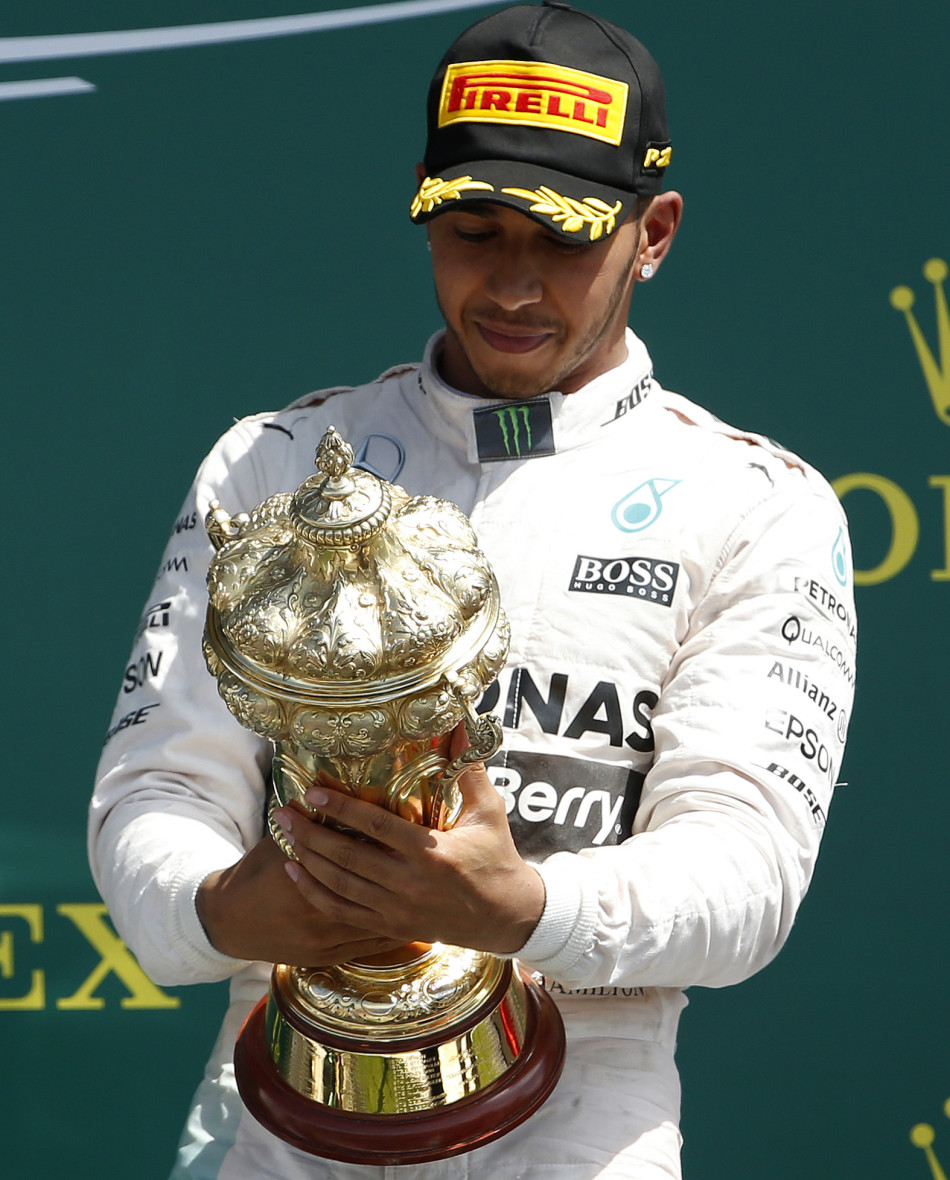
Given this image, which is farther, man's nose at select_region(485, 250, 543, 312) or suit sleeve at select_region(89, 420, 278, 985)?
man's nose at select_region(485, 250, 543, 312)

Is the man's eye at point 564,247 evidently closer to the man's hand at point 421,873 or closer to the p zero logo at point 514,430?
the p zero logo at point 514,430

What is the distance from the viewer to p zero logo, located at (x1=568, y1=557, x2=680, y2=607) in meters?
1.84

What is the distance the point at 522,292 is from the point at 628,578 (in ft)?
1.16

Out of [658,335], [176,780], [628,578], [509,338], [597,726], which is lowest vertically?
[176,780]

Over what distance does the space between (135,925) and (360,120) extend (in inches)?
55.4

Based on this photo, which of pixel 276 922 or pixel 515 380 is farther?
pixel 515 380

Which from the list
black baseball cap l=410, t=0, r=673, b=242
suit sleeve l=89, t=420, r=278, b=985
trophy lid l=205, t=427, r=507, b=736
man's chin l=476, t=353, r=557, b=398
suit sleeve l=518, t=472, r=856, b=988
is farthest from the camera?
man's chin l=476, t=353, r=557, b=398

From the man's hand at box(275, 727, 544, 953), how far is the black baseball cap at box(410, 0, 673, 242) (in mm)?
661

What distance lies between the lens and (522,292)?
181cm

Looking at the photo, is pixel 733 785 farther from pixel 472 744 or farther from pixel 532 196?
pixel 532 196

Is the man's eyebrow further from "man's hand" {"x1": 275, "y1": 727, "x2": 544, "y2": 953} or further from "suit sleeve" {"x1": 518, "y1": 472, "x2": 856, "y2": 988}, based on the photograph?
"man's hand" {"x1": 275, "y1": 727, "x2": 544, "y2": 953}

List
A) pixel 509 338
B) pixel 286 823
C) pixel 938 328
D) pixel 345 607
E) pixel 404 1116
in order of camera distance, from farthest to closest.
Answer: pixel 938 328 < pixel 509 338 < pixel 404 1116 < pixel 286 823 < pixel 345 607

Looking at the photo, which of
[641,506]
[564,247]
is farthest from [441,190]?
[641,506]

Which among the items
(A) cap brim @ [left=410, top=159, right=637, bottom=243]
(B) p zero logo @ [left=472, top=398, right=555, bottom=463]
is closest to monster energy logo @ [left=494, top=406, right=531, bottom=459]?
(B) p zero logo @ [left=472, top=398, right=555, bottom=463]
